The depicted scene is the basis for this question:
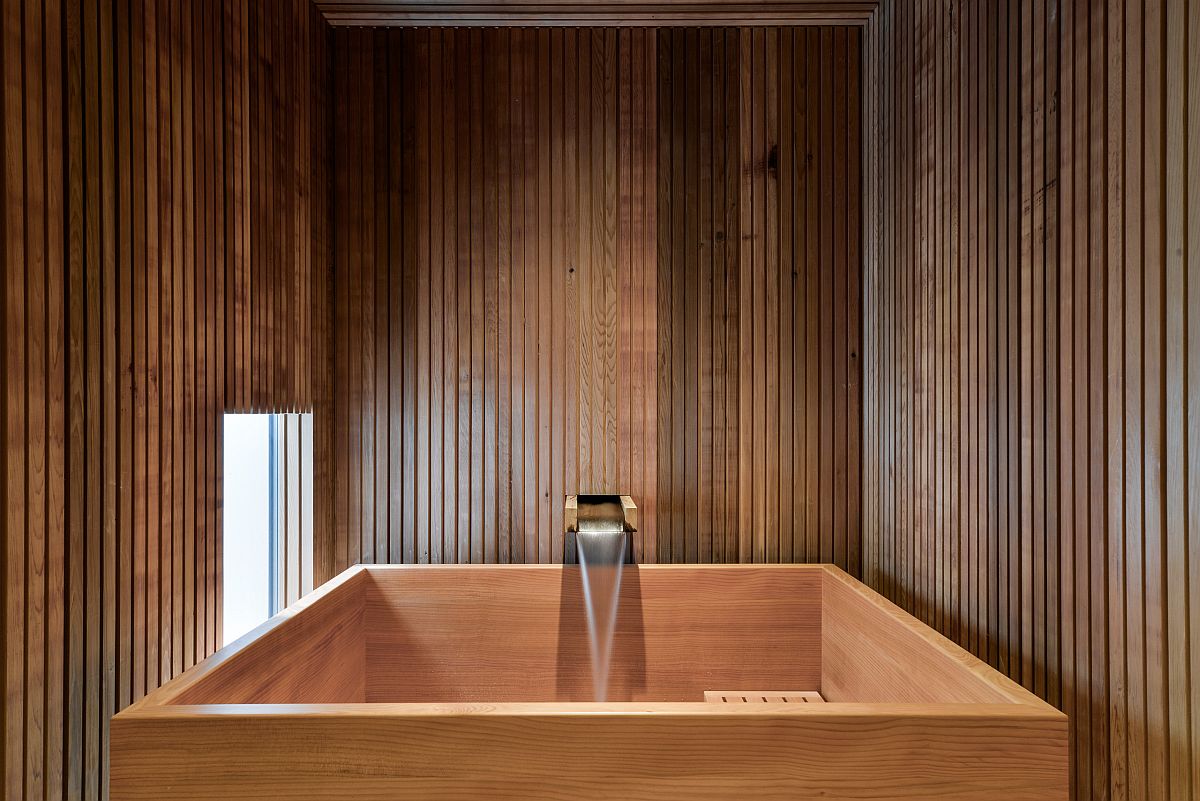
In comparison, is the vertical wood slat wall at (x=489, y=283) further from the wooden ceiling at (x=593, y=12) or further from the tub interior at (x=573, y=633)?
the tub interior at (x=573, y=633)

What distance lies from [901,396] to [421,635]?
1.67 meters

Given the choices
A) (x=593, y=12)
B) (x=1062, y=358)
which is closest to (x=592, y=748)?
(x=1062, y=358)

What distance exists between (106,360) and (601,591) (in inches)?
57.6

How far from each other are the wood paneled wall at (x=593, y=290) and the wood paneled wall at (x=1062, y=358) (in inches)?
12.6

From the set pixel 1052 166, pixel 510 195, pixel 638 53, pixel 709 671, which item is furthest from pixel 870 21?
pixel 709 671

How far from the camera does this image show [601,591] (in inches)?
84.7

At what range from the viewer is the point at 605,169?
2.28 m

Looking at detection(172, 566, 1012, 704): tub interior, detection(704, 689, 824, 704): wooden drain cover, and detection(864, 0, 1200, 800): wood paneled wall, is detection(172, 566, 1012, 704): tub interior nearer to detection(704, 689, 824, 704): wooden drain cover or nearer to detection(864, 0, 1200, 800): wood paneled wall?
detection(704, 689, 824, 704): wooden drain cover

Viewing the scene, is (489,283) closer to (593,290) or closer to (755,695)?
(593,290)

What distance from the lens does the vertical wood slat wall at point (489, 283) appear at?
227 centimetres

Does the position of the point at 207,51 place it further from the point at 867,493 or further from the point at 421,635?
the point at 867,493

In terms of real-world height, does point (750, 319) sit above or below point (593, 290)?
below

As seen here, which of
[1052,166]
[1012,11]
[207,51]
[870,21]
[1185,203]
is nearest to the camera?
[1185,203]

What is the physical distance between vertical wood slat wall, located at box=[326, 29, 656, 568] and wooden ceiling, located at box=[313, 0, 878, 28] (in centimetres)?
6
